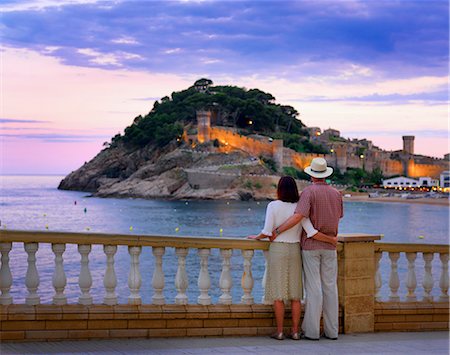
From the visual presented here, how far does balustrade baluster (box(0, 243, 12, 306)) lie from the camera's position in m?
5.84

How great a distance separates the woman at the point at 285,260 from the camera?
20.6 ft

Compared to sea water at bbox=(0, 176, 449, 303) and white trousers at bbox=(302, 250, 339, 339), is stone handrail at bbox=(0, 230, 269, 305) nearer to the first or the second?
white trousers at bbox=(302, 250, 339, 339)

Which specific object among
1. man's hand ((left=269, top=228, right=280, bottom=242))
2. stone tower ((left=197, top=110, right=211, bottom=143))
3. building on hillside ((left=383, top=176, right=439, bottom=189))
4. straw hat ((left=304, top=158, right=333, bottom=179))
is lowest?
building on hillside ((left=383, top=176, right=439, bottom=189))

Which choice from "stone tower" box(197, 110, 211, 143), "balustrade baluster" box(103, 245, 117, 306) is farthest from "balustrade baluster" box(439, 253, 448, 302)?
"stone tower" box(197, 110, 211, 143)

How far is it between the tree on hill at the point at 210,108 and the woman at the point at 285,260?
105m

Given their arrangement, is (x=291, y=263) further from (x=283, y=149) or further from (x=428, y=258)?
(x=283, y=149)

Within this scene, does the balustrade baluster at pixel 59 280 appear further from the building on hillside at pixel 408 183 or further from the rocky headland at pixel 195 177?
the building on hillside at pixel 408 183

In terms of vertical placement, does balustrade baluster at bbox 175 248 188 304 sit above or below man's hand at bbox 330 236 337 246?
below

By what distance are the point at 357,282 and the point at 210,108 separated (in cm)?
11162

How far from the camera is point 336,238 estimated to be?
653 centimetres

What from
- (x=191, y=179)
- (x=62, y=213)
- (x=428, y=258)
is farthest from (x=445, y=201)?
(x=428, y=258)

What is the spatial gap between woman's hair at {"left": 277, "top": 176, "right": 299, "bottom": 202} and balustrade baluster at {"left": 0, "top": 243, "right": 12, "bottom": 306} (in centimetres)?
252

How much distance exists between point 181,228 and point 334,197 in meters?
48.2

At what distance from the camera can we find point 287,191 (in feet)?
20.9
